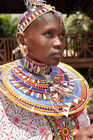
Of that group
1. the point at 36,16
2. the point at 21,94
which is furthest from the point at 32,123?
the point at 36,16

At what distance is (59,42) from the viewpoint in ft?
3.59

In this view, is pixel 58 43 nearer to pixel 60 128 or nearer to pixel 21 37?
pixel 21 37

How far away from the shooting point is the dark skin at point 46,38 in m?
1.07

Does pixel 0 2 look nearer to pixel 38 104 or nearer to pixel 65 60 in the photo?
pixel 65 60

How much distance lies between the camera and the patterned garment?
110cm

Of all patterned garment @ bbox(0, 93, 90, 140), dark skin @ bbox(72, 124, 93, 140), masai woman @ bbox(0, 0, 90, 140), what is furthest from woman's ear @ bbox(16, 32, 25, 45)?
dark skin @ bbox(72, 124, 93, 140)

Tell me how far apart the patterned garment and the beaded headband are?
0.47m

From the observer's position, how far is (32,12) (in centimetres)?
114

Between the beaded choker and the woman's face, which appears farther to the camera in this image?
the beaded choker

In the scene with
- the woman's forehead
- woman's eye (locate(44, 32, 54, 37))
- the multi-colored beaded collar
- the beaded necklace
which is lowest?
the beaded necklace

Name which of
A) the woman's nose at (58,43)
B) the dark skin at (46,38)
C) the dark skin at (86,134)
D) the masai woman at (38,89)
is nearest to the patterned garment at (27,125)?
the masai woman at (38,89)

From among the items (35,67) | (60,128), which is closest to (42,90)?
(35,67)

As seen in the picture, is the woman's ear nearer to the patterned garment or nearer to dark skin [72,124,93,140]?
the patterned garment

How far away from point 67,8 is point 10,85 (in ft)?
14.5
